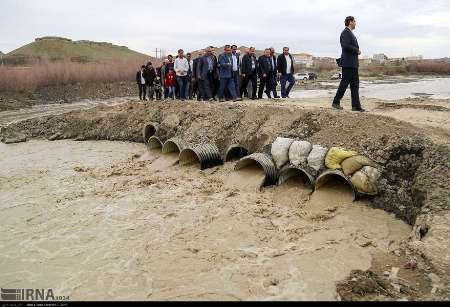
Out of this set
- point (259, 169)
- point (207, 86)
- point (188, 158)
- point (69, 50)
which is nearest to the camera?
point (259, 169)

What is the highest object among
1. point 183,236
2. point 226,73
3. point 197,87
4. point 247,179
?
point 226,73

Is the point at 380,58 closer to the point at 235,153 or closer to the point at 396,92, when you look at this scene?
the point at 396,92

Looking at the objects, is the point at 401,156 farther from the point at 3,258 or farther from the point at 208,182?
the point at 3,258

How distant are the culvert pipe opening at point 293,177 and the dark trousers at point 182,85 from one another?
23.4ft

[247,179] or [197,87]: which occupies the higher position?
[197,87]

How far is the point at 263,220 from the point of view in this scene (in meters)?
6.93

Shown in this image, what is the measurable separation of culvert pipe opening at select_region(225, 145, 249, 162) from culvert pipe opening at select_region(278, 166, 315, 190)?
1828 millimetres

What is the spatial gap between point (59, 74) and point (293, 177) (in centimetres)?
2675

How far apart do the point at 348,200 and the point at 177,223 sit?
9.05 ft

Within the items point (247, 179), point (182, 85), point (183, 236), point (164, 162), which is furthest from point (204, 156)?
point (182, 85)

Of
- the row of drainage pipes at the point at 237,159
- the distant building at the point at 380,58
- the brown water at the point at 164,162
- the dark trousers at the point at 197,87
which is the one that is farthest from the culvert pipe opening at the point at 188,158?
the distant building at the point at 380,58

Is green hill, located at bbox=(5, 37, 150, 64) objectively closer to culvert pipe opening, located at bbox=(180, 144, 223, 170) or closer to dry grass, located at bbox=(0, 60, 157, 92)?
dry grass, located at bbox=(0, 60, 157, 92)

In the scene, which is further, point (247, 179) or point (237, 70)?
point (237, 70)
